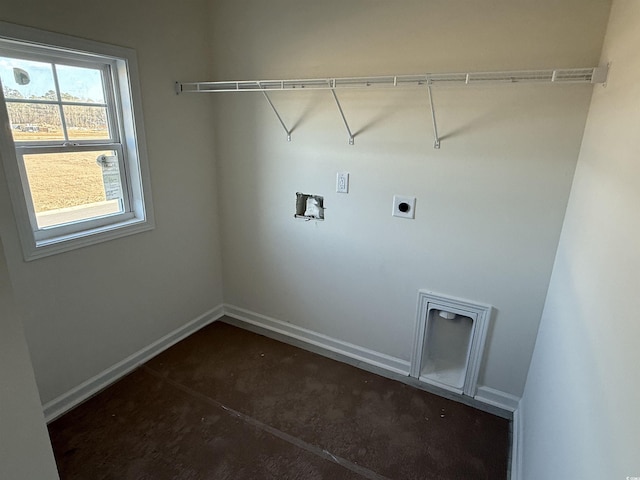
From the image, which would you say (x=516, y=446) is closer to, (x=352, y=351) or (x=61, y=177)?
(x=352, y=351)

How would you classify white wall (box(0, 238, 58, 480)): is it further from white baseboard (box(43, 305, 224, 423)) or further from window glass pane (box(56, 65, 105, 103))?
window glass pane (box(56, 65, 105, 103))

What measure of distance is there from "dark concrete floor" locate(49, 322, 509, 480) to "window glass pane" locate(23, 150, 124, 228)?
1.05 meters

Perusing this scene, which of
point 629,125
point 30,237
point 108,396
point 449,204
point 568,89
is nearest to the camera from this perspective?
point 629,125

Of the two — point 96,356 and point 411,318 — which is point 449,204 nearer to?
point 411,318

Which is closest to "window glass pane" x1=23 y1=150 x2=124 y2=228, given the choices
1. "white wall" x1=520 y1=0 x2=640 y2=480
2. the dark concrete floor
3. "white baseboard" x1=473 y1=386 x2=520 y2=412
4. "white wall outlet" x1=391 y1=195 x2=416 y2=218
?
the dark concrete floor

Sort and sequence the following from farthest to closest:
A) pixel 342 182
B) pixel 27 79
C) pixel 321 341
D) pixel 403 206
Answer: pixel 321 341, pixel 342 182, pixel 403 206, pixel 27 79

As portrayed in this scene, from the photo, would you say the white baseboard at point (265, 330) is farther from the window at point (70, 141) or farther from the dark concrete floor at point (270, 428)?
the window at point (70, 141)

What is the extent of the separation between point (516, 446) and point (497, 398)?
33cm

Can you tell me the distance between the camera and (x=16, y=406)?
0.86m

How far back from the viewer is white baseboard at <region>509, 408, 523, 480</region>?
1635mm

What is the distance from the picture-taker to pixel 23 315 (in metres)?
1.74

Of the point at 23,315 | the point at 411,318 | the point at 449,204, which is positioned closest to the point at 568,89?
the point at 449,204

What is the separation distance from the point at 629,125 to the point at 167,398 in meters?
2.38

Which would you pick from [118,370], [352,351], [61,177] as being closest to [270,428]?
[352,351]
